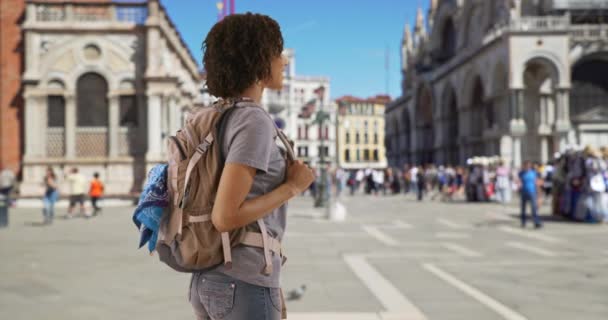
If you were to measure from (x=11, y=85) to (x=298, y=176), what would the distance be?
2569cm

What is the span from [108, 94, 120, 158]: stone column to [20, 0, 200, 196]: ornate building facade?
0.04 meters

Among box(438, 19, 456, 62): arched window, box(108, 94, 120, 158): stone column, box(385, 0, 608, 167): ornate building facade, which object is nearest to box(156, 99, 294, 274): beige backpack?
box(108, 94, 120, 158): stone column

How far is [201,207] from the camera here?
6.29 feet

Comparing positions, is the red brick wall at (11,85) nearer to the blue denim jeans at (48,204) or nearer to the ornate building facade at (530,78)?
the blue denim jeans at (48,204)

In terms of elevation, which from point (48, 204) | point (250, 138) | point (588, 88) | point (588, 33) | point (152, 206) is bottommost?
point (48, 204)

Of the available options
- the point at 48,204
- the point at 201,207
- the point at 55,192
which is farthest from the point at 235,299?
the point at 55,192

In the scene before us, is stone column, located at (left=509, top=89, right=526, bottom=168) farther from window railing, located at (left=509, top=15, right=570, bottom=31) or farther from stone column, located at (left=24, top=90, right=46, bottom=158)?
stone column, located at (left=24, top=90, right=46, bottom=158)

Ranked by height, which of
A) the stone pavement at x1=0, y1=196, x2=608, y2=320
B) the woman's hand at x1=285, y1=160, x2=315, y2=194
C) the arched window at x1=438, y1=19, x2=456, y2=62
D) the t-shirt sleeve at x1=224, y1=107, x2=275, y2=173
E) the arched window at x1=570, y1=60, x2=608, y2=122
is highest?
the arched window at x1=438, y1=19, x2=456, y2=62

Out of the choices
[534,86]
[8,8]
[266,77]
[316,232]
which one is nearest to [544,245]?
[316,232]

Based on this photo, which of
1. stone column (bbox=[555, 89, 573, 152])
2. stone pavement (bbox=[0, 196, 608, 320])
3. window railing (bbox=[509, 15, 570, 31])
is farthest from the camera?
stone column (bbox=[555, 89, 573, 152])

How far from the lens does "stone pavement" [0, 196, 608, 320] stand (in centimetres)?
564

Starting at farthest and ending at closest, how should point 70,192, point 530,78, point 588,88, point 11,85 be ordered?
point 588,88 → point 530,78 → point 11,85 → point 70,192

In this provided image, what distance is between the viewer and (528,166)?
45.8ft

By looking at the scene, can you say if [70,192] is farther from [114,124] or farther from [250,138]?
[250,138]
